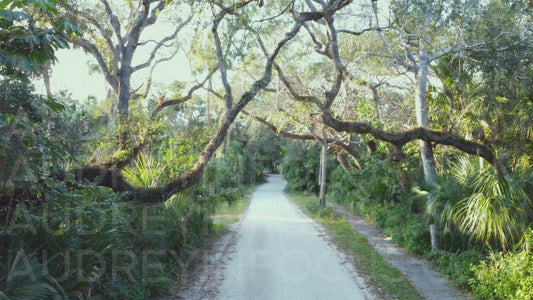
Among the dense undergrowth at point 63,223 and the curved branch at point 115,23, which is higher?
the curved branch at point 115,23

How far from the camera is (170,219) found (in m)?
8.98

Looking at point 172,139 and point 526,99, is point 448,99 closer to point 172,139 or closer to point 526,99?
point 526,99

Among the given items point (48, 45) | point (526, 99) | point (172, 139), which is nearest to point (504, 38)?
point (526, 99)

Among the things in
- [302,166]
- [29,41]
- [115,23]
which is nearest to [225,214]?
[115,23]

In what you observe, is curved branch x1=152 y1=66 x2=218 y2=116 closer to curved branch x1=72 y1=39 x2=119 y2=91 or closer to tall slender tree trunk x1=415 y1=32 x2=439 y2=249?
curved branch x1=72 y1=39 x2=119 y2=91

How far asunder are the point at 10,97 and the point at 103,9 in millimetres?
11283

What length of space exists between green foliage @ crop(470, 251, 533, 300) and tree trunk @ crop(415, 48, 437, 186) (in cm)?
370

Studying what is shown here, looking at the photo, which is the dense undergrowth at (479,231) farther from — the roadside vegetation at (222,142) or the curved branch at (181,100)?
the curved branch at (181,100)

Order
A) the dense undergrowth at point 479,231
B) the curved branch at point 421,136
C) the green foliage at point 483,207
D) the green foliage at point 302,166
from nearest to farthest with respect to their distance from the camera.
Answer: the dense undergrowth at point 479,231, the green foliage at point 483,207, the curved branch at point 421,136, the green foliage at point 302,166

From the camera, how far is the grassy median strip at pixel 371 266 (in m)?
7.43

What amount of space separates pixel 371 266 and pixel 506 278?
293 centimetres

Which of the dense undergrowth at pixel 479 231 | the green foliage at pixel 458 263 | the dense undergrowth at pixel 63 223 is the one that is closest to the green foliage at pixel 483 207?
the dense undergrowth at pixel 479 231

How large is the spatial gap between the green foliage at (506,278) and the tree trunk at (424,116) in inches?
146

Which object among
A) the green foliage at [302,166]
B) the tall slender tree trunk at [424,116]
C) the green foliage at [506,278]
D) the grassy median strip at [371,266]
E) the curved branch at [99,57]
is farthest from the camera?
the green foliage at [302,166]
